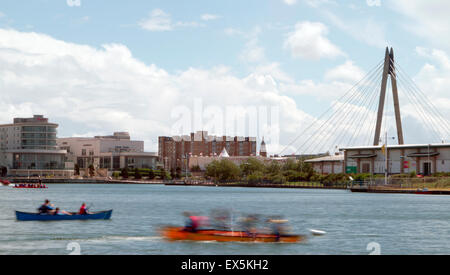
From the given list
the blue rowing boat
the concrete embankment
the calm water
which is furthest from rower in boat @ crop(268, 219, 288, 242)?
the concrete embankment

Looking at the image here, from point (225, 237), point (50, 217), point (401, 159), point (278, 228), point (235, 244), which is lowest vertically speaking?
point (235, 244)

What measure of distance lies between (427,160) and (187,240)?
405 ft

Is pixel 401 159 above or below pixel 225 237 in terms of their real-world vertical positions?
above

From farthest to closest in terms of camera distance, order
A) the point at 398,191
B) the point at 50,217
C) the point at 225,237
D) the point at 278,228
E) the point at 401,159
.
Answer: the point at 401,159 → the point at 398,191 → the point at 50,217 → the point at 278,228 → the point at 225,237

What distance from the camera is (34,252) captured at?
42.6 meters

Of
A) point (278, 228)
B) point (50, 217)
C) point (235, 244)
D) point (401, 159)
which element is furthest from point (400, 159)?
point (235, 244)

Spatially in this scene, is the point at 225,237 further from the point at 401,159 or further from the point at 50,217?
the point at 401,159

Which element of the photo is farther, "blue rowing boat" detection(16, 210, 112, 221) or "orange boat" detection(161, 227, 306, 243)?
"blue rowing boat" detection(16, 210, 112, 221)

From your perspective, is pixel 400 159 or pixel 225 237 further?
pixel 400 159

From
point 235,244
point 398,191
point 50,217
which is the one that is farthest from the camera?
point 398,191

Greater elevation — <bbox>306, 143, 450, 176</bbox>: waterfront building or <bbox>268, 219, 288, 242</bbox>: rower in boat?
<bbox>306, 143, 450, 176</bbox>: waterfront building

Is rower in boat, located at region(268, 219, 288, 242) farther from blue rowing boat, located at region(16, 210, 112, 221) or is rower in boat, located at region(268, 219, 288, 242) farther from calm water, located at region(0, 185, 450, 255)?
blue rowing boat, located at region(16, 210, 112, 221)
